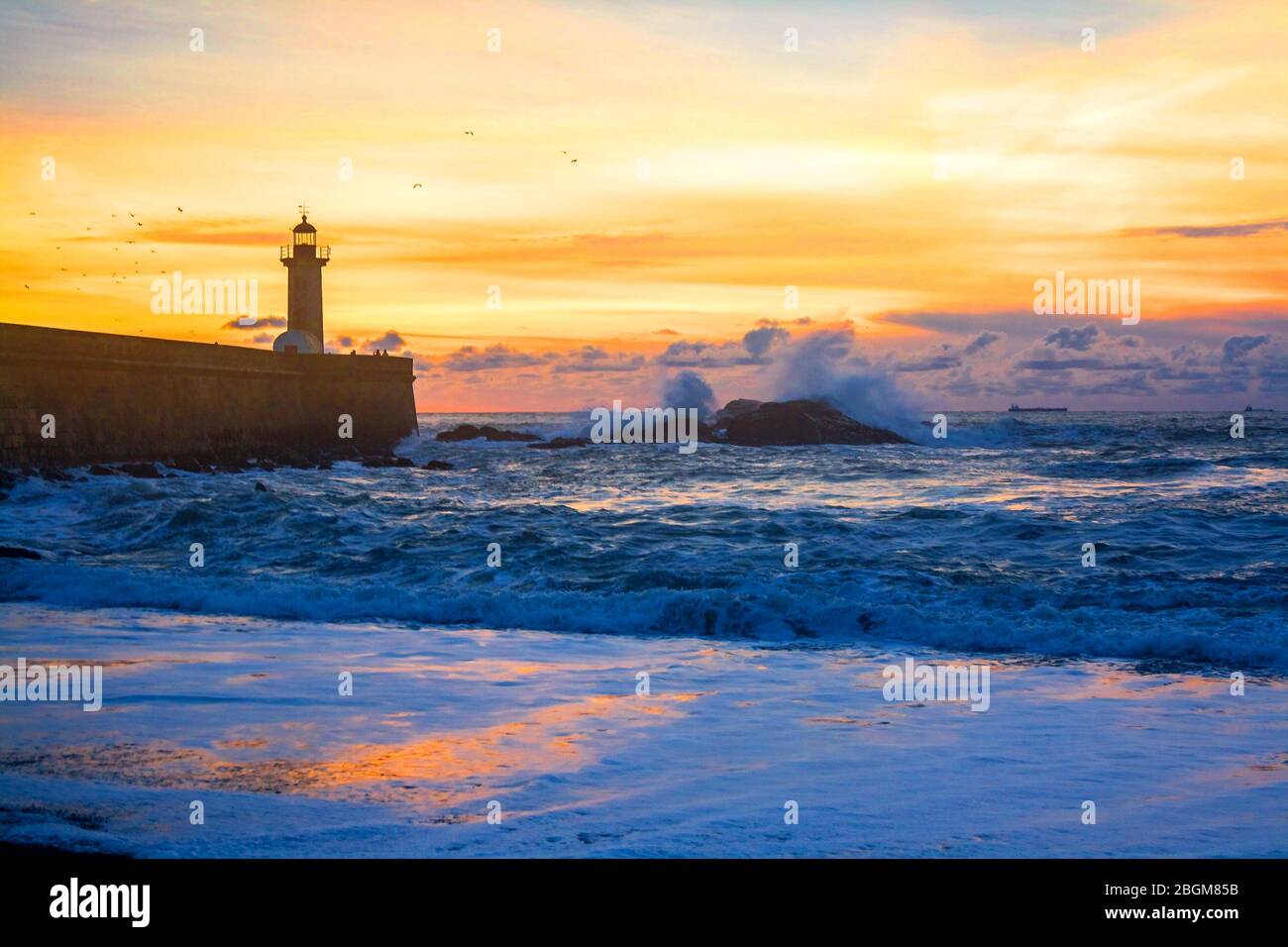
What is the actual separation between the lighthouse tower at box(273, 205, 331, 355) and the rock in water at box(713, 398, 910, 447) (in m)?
13.1

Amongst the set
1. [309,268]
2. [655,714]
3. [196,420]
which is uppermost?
[309,268]

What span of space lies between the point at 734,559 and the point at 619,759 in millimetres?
6109

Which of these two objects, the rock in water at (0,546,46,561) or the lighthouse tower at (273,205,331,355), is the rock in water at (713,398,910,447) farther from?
the rock in water at (0,546,46,561)

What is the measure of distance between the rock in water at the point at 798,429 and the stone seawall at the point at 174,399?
35.2 ft

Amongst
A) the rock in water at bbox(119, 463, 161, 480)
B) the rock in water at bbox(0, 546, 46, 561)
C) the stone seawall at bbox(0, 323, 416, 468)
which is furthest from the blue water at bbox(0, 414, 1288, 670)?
the stone seawall at bbox(0, 323, 416, 468)

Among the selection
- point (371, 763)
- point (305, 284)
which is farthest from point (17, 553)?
point (305, 284)

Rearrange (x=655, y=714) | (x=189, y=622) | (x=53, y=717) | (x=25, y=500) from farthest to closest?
(x=25, y=500) → (x=189, y=622) → (x=655, y=714) → (x=53, y=717)

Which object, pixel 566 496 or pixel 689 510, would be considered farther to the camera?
pixel 566 496

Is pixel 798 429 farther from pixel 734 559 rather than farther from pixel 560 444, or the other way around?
pixel 734 559

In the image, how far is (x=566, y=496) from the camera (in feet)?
61.1

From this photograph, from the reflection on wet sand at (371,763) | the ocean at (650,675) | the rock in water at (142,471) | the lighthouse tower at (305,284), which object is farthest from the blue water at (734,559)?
the lighthouse tower at (305,284)
